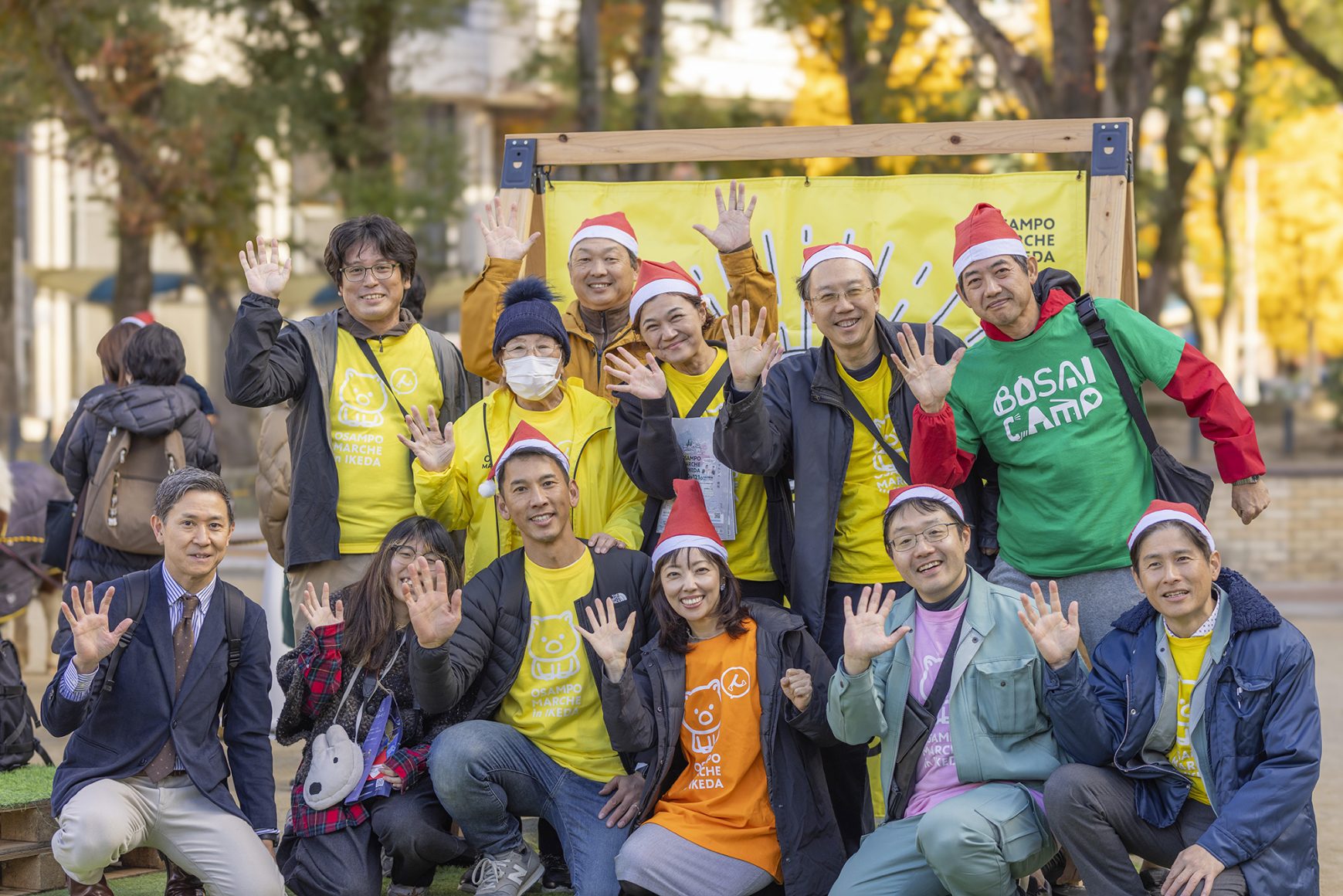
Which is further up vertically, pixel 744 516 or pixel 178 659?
pixel 744 516

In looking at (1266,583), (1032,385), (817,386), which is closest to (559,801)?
(817,386)

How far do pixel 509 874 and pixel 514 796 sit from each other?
0.80ft

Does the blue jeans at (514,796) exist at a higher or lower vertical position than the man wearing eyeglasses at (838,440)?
lower

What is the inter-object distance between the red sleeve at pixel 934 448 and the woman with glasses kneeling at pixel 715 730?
Answer: 62 centimetres

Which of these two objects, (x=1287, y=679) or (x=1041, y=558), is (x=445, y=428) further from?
(x=1287, y=679)

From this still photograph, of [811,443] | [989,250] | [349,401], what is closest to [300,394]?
[349,401]

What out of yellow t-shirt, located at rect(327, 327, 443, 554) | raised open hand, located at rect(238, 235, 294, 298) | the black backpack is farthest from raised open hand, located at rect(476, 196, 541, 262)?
the black backpack

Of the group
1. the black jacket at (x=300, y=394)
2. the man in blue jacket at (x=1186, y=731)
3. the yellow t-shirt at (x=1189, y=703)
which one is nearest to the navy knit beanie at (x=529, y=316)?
the black jacket at (x=300, y=394)

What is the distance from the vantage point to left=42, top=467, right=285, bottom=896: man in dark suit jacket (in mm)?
4594

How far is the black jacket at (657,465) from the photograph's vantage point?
4.82m

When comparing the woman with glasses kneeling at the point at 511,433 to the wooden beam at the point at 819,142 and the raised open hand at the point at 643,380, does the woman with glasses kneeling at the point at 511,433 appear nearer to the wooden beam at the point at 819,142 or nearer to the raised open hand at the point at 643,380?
the raised open hand at the point at 643,380

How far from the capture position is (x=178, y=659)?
15.5 ft

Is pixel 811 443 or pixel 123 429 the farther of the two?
pixel 123 429

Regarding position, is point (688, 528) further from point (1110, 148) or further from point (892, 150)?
point (1110, 148)
